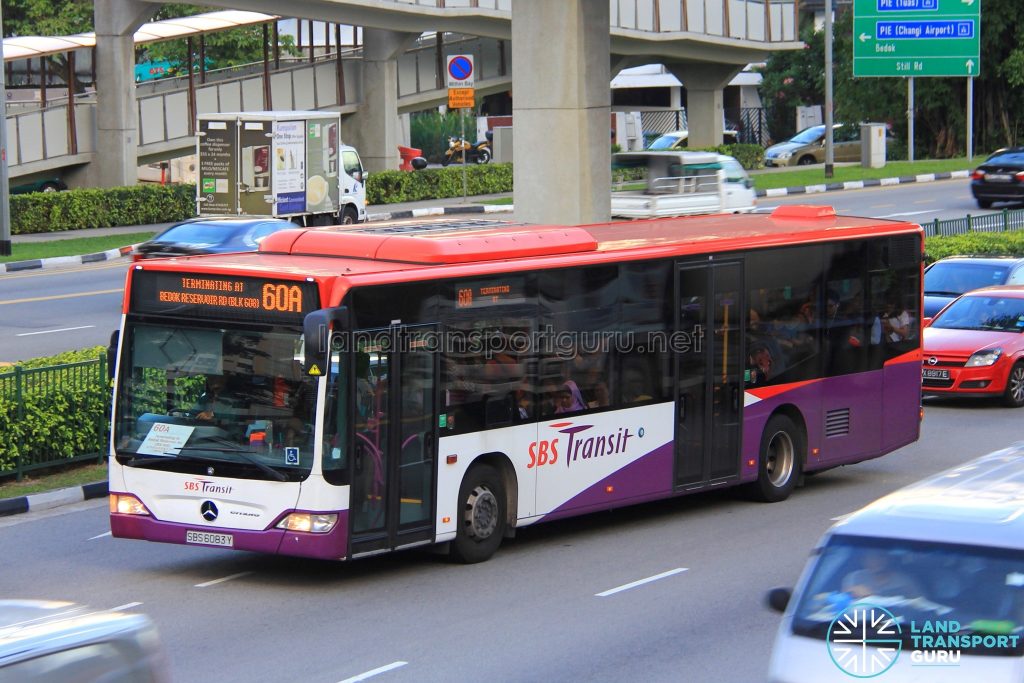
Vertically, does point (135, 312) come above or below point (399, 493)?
above

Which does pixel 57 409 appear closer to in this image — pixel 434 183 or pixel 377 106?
pixel 434 183

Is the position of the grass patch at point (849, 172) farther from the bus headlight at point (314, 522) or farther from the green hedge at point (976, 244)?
the bus headlight at point (314, 522)

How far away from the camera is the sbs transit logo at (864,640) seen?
6523 millimetres

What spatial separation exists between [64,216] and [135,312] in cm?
2663

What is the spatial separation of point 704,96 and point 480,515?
44084 mm

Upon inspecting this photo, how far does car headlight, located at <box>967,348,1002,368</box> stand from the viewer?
20625 millimetres

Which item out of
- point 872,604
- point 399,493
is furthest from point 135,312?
point 872,604

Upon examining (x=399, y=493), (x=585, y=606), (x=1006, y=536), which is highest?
(x=1006, y=536)

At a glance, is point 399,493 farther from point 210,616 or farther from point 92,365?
point 92,365

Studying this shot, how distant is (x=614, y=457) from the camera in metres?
13.5

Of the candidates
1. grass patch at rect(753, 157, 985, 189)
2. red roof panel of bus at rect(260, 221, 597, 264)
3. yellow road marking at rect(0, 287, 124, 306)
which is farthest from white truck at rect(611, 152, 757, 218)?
grass patch at rect(753, 157, 985, 189)

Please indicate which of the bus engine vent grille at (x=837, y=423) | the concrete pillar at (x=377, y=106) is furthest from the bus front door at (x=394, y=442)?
the concrete pillar at (x=377, y=106)

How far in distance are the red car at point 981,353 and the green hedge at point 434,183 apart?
79.8 feet

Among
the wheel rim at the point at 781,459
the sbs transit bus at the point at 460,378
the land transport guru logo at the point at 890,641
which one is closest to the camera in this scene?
the land transport guru logo at the point at 890,641
